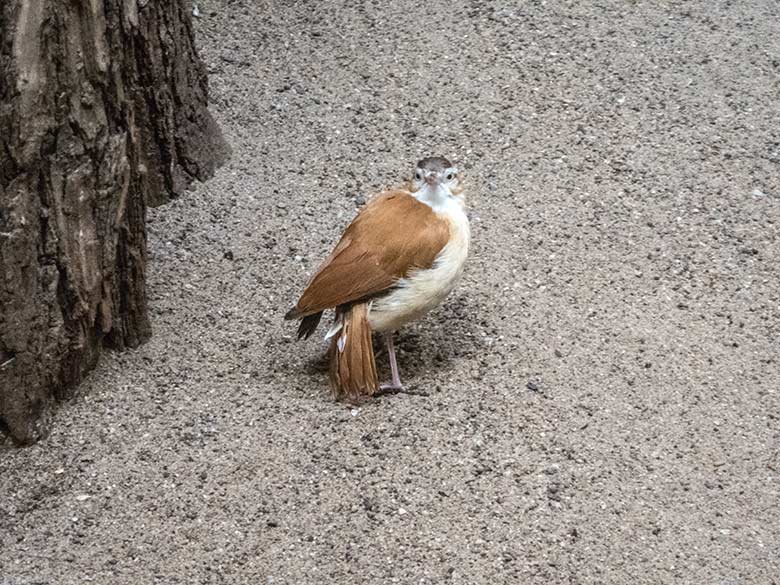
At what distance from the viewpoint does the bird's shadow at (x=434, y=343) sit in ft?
13.8

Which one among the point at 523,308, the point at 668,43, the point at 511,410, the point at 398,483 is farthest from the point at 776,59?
the point at 398,483

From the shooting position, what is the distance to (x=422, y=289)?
4016mm

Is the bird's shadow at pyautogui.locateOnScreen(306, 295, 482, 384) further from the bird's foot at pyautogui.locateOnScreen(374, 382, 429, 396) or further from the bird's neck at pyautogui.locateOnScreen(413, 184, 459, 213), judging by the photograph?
the bird's neck at pyautogui.locateOnScreen(413, 184, 459, 213)

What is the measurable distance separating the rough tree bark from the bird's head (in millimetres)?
953

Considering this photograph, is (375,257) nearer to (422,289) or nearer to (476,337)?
(422,289)

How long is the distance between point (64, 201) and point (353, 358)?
104 cm

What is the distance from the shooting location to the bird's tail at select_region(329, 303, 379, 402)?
397 centimetres

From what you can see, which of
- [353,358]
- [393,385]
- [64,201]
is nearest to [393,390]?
[393,385]

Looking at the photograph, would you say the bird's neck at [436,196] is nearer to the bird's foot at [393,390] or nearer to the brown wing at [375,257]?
the brown wing at [375,257]

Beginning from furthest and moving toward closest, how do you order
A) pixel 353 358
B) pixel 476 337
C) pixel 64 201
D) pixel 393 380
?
pixel 476 337, pixel 393 380, pixel 353 358, pixel 64 201

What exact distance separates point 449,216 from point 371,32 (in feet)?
6.69

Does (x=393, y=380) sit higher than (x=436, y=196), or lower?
lower

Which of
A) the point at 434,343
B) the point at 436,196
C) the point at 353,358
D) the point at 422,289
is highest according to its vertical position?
the point at 436,196

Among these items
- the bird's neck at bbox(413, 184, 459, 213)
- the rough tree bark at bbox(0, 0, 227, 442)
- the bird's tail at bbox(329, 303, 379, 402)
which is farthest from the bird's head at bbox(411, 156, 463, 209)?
the rough tree bark at bbox(0, 0, 227, 442)
